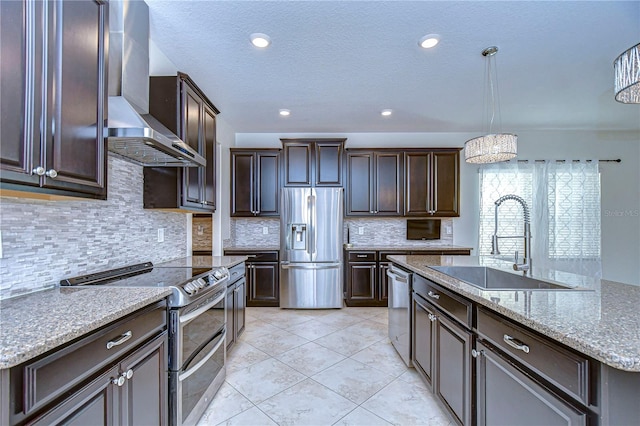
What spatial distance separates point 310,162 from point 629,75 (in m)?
3.25

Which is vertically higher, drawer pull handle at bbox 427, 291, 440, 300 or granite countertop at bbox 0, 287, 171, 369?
granite countertop at bbox 0, 287, 171, 369

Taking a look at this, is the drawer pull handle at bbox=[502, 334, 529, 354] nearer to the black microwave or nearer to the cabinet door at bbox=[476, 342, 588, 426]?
the cabinet door at bbox=[476, 342, 588, 426]

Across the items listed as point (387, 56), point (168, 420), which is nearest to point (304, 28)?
point (387, 56)

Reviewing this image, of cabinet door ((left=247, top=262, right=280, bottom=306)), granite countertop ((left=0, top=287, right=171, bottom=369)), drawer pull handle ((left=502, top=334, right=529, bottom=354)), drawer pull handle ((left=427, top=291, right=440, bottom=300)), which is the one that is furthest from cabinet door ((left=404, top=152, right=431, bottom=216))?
granite countertop ((left=0, top=287, right=171, bottom=369))

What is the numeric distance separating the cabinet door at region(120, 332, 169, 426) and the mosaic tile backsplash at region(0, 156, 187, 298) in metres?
0.62

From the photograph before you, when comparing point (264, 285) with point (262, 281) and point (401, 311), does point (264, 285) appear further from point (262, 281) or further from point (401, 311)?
point (401, 311)

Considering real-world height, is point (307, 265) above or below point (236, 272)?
below

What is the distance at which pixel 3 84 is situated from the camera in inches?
36.1

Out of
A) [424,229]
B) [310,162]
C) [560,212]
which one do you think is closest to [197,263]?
[310,162]

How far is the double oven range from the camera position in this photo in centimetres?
144

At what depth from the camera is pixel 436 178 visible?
4.29 metres

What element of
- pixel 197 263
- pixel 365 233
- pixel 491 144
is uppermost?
pixel 491 144

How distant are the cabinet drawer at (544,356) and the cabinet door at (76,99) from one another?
1.86 metres

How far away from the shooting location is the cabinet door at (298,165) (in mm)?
4176
